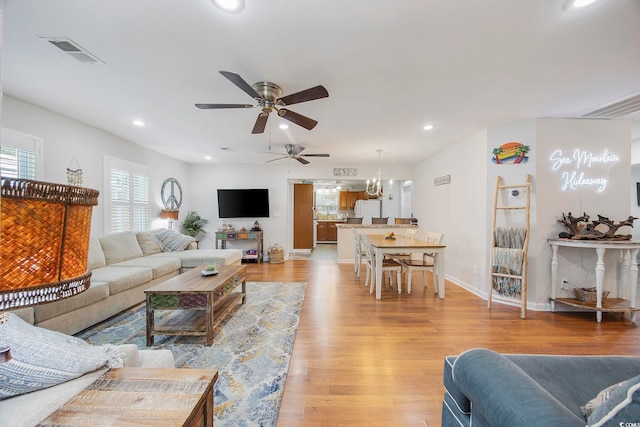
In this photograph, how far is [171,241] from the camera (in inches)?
194

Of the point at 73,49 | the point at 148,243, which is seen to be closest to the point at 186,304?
the point at 73,49

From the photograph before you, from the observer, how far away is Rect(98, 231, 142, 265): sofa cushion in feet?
12.2

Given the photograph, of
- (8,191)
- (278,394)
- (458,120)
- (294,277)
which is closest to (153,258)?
(294,277)

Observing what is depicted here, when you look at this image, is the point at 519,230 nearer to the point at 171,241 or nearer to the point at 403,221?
the point at 403,221

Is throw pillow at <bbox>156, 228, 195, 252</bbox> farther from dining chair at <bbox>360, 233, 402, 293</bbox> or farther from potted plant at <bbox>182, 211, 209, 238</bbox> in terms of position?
dining chair at <bbox>360, 233, 402, 293</bbox>

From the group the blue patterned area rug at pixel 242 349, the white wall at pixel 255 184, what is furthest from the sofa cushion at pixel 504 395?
the white wall at pixel 255 184

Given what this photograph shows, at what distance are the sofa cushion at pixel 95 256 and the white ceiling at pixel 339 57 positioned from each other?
1.70 metres

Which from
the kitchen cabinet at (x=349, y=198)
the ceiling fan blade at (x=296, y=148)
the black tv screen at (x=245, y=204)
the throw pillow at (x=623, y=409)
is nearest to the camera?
the throw pillow at (x=623, y=409)

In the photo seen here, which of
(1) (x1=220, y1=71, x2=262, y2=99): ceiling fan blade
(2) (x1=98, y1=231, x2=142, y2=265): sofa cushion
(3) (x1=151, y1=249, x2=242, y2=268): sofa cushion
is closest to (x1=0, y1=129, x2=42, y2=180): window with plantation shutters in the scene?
(2) (x1=98, y1=231, x2=142, y2=265): sofa cushion

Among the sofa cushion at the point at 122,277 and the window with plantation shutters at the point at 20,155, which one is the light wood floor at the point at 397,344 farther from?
the window with plantation shutters at the point at 20,155

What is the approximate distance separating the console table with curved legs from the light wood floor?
0.20 meters

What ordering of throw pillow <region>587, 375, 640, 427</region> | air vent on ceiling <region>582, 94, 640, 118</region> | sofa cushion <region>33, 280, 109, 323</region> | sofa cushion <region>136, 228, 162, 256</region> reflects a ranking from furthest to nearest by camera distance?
sofa cushion <region>136, 228, 162, 256</region>, air vent on ceiling <region>582, 94, 640, 118</region>, sofa cushion <region>33, 280, 109, 323</region>, throw pillow <region>587, 375, 640, 427</region>

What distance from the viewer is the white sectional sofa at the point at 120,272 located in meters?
2.44

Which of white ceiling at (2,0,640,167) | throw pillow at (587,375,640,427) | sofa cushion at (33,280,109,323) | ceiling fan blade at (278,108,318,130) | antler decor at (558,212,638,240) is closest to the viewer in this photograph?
throw pillow at (587,375,640,427)
